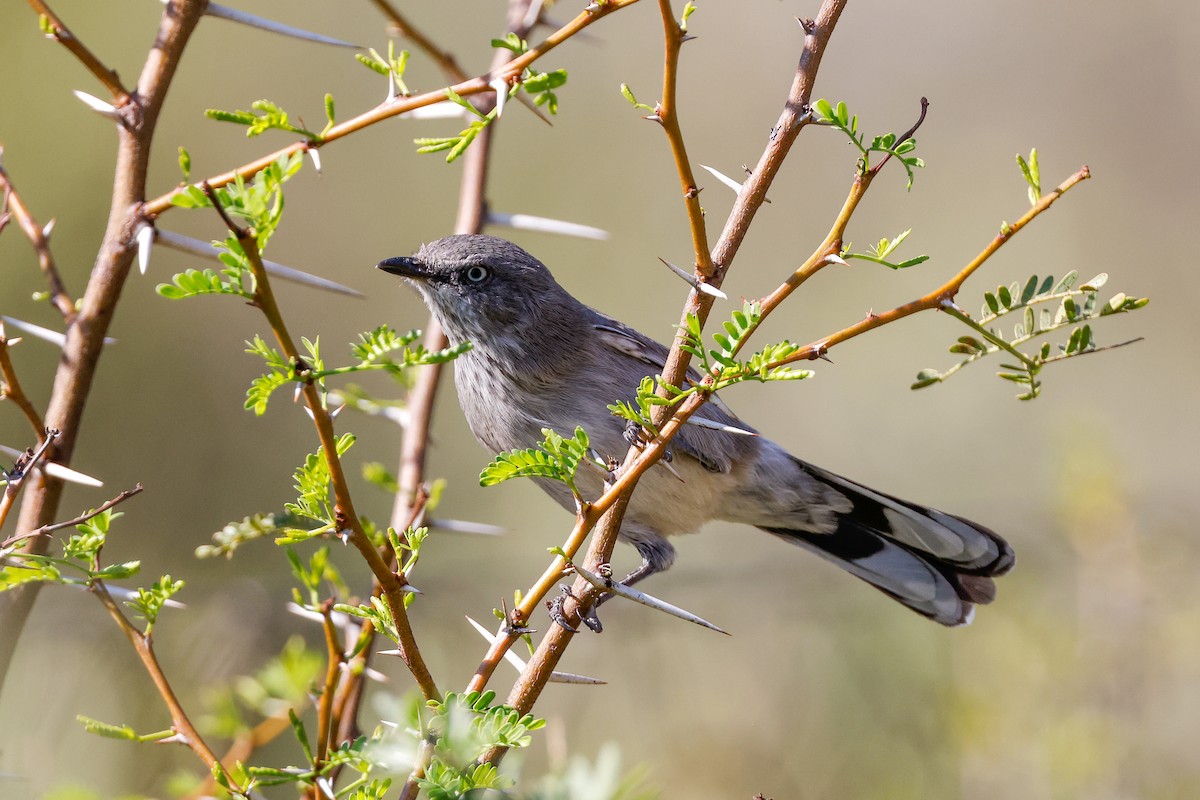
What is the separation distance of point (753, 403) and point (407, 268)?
4863 millimetres

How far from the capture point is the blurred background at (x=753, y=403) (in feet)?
15.4

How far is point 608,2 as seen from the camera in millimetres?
1979

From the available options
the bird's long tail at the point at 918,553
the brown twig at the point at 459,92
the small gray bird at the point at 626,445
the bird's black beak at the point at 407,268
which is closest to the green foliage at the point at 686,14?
the brown twig at the point at 459,92

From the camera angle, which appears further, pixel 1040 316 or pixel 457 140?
pixel 1040 316

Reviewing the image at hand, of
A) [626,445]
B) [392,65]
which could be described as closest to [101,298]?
[392,65]

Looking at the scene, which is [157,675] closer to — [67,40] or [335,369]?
[335,369]

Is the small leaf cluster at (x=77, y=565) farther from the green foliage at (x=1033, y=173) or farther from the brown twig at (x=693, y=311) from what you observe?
the green foliage at (x=1033, y=173)

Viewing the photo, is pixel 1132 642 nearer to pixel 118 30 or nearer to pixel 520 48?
pixel 520 48

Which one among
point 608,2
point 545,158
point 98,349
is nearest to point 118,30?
point 545,158

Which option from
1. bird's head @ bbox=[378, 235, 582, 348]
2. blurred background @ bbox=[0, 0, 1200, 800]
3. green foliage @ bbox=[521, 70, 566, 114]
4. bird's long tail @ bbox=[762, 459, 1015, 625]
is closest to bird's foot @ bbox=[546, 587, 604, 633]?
blurred background @ bbox=[0, 0, 1200, 800]

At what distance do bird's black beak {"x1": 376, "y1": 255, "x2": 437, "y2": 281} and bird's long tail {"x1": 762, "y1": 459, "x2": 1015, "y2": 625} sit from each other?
6.15 ft

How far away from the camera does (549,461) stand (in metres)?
1.86

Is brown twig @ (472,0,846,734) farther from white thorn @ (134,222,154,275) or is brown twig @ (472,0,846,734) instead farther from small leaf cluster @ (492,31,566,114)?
white thorn @ (134,222,154,275)

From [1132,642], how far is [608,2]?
398cm
